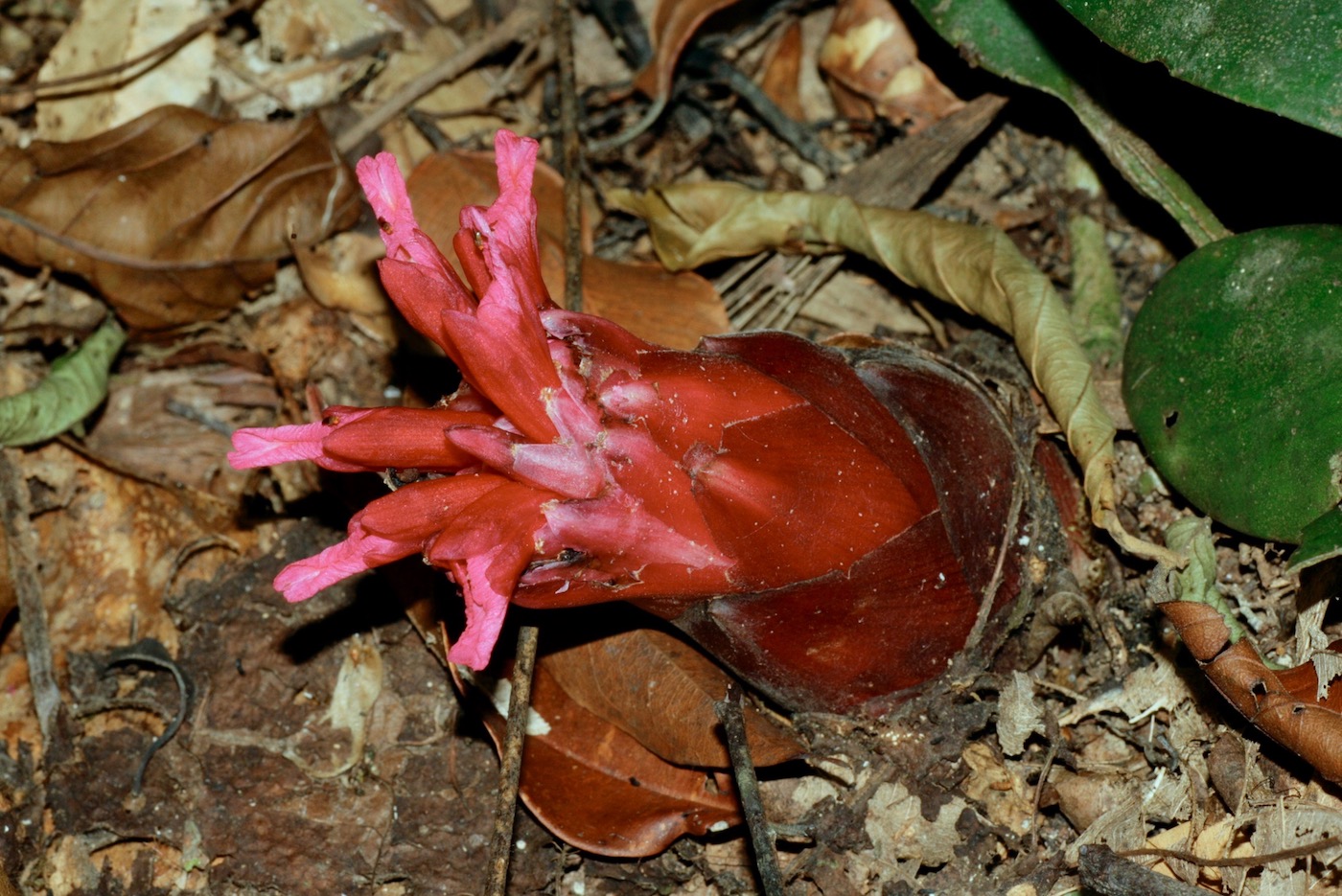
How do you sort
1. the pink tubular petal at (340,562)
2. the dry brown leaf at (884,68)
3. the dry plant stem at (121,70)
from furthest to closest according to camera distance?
1. the dry plant stem at (121,70)
2. the dry brown leaf at (884,68)
3. the pink tubular petal at (340,562)

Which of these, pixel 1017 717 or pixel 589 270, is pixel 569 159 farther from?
pixel 1017 717

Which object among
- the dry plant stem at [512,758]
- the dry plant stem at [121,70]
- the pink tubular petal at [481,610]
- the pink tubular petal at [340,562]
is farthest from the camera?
the dry plant stem at [121,70]

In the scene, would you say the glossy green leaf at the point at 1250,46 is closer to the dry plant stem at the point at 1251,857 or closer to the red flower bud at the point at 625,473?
the red flower bud at the point at 625,473

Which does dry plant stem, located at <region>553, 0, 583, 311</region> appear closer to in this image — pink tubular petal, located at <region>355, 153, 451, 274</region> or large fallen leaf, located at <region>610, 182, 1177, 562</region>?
large fallen leaf, located at <region>610, 182, 1177, 562</region>

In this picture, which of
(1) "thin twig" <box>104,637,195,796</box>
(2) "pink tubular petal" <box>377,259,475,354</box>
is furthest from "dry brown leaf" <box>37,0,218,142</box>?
(2) "pink tubular petal" <box>377,259,475,354</box>

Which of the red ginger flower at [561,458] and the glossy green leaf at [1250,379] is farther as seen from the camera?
the glossy green leaf at [1250,379]

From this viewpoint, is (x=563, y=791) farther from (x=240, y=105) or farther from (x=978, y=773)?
(x=240, y=105)

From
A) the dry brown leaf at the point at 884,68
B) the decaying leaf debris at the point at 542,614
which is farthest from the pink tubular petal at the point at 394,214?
the dry brown leaf at the point at 884,68

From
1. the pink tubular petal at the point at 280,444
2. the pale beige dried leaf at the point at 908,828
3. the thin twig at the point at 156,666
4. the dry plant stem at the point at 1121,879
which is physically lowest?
the thin twig at the point at 156,666
